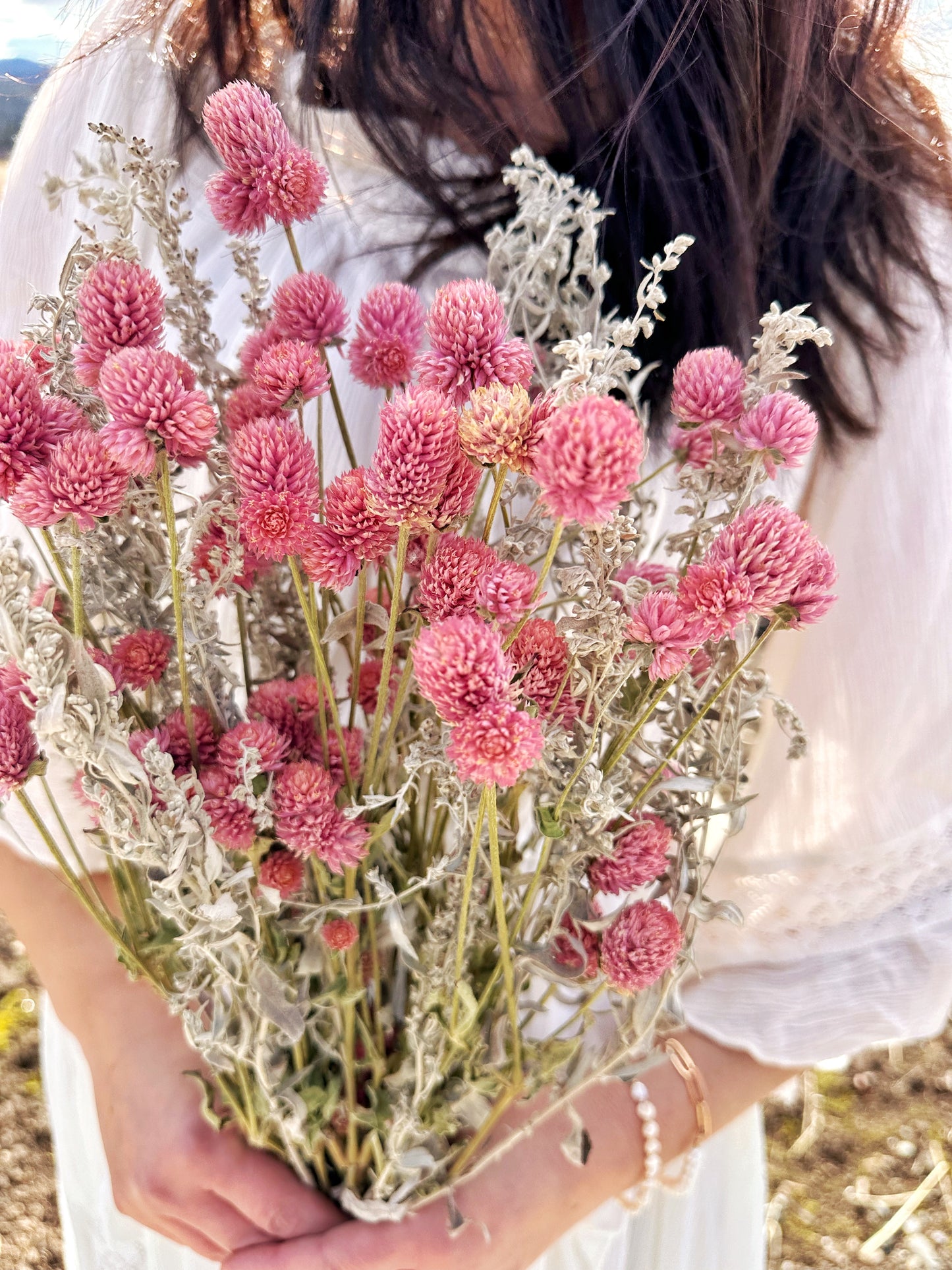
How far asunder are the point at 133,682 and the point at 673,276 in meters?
0.39

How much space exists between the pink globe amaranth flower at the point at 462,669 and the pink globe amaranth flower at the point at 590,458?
4 centimetres

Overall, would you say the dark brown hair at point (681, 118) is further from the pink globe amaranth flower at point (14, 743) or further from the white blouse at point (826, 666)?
the pink globe amaranth flower at point (14, 743)

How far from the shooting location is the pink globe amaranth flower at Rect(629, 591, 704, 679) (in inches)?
12.2

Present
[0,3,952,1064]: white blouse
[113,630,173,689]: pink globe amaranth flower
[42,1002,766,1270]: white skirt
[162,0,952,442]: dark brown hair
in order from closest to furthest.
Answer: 1. [113,630,173,689]: pink globe amaranth flower
2. [162,0,952,442]: dark brown hair
3. [0,3,952,1064]: white blouse
4. [42,1002,766,1270]: white skirt

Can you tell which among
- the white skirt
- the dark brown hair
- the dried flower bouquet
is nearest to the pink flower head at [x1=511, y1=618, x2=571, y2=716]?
the dried flower bouquet

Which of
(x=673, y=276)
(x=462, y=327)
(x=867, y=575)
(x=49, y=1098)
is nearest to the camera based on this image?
(x=462, y=327)

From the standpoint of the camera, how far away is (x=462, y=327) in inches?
11.8

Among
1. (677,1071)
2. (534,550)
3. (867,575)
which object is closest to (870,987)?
(677,1071)

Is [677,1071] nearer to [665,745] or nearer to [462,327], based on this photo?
[665,745]

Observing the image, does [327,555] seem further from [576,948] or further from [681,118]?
[681,118]

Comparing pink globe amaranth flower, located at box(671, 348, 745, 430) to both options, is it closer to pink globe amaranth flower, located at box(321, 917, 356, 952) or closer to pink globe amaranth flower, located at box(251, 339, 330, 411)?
pink globe amaranth flower, located at box(251, 339, 330, 411)

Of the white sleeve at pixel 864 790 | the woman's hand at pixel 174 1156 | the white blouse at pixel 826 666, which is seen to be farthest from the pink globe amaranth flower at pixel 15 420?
the white sleeve at pixel 864 790

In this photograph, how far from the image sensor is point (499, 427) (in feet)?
0.90

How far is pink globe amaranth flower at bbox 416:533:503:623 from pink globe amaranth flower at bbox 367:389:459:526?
3cm
